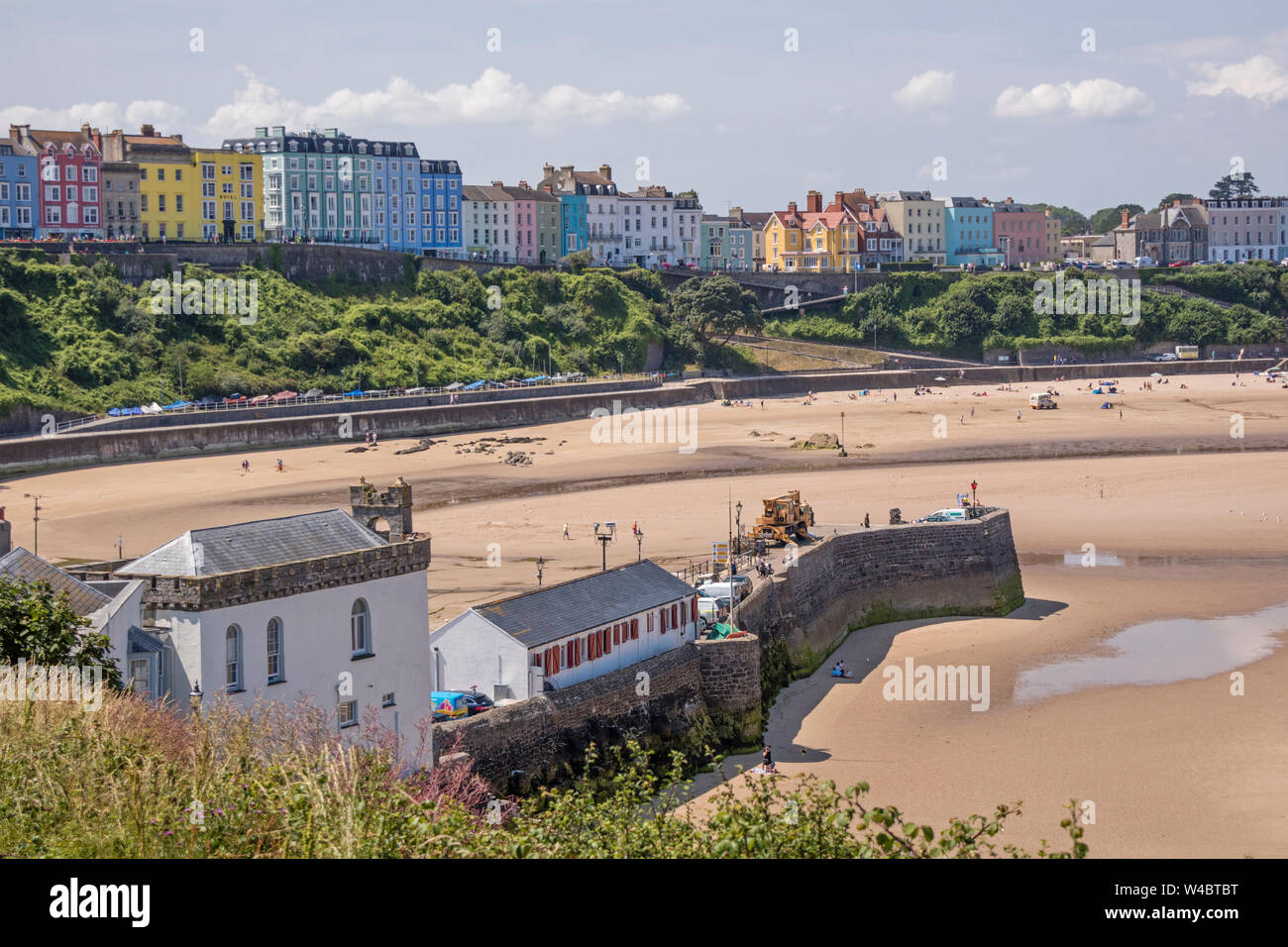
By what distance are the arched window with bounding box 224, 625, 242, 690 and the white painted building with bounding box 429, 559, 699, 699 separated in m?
4.72

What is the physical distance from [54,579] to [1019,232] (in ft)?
431

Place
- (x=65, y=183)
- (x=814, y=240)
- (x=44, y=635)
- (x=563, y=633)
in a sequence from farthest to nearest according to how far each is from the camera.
Result: (x=814, y=240) < (x=65, y=183) < (x=563, y=633) < (x=44, y=635)

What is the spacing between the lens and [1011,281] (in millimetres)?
114938

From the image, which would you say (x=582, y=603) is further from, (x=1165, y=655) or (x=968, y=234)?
(x=968, y=234)

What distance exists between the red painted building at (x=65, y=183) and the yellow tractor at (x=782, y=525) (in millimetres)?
61086

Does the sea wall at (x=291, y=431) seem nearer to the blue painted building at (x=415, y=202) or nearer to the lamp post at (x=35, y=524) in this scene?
the lamp post at (x=35, y=524)

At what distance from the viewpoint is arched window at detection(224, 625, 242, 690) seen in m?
18.5

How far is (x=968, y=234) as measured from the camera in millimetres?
138250

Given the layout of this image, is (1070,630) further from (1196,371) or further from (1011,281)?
(1011,281)

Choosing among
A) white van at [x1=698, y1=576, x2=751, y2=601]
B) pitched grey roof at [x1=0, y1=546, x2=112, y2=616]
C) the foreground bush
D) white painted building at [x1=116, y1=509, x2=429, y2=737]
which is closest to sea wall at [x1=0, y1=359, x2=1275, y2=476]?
white van at [x1=698, y1=576, x2=751, y2=601]

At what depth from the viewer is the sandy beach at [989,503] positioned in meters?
24.2

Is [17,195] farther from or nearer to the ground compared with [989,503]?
farther from the ground

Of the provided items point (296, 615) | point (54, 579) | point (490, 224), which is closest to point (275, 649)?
point (296, 615)
